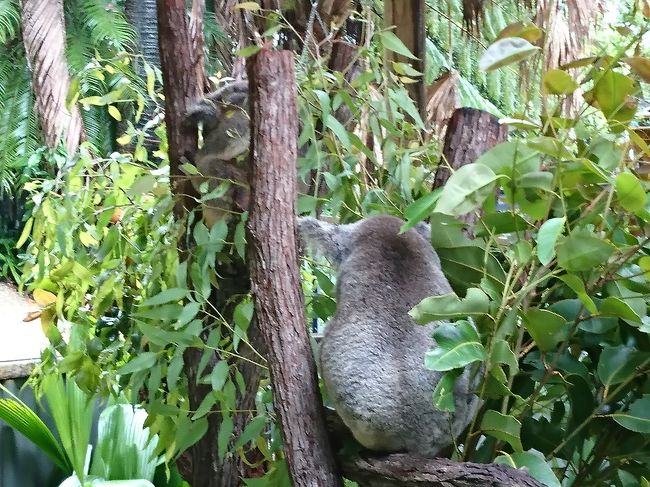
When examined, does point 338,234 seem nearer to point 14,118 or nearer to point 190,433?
point 190,433

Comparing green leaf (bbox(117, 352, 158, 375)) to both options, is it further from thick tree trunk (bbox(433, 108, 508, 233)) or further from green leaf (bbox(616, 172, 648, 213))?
green leaf (bbox(616, 172, 648, 213))

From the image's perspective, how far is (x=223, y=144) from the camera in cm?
153

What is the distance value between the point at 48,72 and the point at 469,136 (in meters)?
4.47

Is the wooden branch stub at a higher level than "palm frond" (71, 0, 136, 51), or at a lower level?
lower

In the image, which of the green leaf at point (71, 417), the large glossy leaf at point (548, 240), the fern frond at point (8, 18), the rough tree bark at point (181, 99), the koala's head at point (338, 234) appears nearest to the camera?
the large glossy leaf at point (548, 240)

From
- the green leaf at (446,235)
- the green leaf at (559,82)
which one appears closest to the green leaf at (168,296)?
the green leaf at (446,235)

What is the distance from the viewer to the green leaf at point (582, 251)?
26.5 inches

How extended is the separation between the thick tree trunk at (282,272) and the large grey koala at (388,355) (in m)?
0.04

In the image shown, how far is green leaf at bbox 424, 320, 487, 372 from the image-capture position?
0.65 meters

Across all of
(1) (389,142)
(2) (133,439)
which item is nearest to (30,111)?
(2) (133,439)

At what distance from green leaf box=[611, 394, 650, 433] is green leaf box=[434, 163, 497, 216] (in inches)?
13.5

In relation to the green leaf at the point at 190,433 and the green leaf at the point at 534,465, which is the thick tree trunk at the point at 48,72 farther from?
the green leaf at the point at 534,465

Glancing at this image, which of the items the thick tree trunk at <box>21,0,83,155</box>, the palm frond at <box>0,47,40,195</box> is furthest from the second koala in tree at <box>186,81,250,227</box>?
the palm frond at <box>0,47,40,195</box>

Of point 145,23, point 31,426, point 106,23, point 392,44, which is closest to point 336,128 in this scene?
point 392,44
